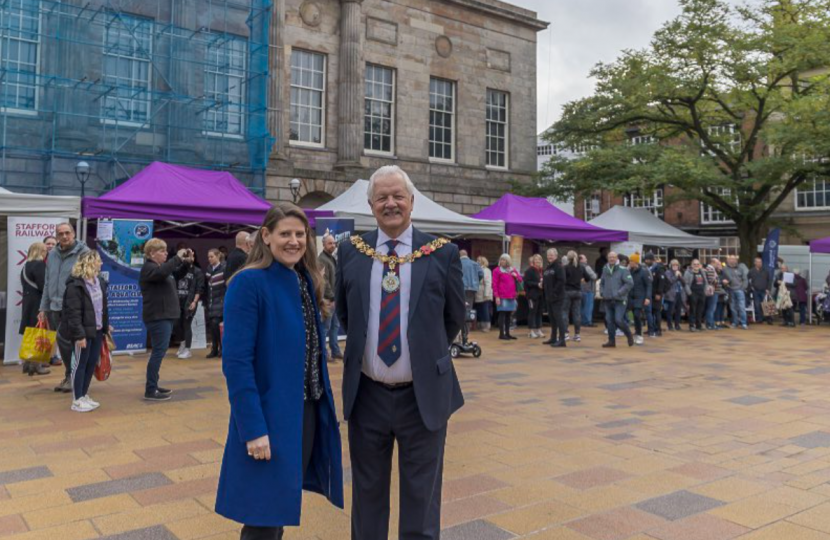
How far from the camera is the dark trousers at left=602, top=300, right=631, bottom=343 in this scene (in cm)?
1222

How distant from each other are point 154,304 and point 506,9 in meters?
19.7

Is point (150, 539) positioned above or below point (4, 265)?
below

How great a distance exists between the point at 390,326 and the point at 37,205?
29.4ft

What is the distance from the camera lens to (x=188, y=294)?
11133mm

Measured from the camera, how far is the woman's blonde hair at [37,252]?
8.95m

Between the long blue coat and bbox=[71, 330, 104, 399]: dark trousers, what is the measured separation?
180 inches

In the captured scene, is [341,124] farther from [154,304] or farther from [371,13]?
[154,304]

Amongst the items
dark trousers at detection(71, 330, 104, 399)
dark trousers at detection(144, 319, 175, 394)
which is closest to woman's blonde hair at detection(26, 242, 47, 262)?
dark trousers at detection(144, 319, 175, 394)

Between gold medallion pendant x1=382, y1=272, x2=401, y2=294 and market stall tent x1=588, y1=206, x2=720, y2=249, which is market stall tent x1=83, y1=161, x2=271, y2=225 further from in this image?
market stall tent x1=588, y1=206, x2=720, y2=249

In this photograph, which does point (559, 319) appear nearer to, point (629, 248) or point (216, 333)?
point (216, 333)

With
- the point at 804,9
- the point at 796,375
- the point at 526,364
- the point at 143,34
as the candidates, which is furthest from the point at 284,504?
the point at 804,9

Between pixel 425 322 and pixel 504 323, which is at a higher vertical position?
pixel 425 322

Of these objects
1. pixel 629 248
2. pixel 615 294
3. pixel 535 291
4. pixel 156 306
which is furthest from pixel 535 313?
pixel 156 306

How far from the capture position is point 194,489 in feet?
13.8
